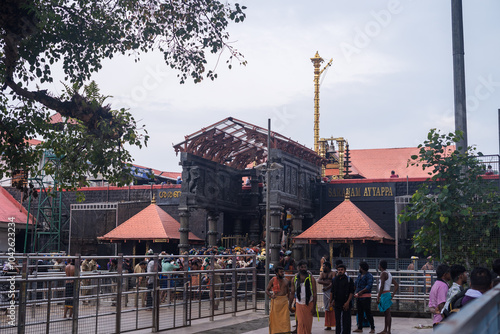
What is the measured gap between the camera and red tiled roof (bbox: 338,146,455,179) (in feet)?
143

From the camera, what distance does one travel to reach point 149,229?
1139 inches

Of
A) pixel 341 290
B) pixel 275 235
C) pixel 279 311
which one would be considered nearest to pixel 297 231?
pixel 275 235

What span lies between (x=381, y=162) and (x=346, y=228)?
20175 millimetres

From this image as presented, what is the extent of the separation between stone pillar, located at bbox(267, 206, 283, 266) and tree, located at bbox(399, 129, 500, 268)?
9281 millimetres

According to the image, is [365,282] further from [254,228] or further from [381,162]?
[381,162]

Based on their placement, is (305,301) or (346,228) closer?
(305,301)

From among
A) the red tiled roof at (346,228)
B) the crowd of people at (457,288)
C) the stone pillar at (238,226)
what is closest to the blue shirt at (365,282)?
the crowd of people at (457,288)

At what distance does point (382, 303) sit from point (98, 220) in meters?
21.7

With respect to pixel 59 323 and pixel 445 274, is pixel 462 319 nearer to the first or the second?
pixel 445 274

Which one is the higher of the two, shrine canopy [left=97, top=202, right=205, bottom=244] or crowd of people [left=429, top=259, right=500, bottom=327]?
shrine canopy [left=97, top=202, right=205, bottom=244]

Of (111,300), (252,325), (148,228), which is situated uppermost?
(148,228)

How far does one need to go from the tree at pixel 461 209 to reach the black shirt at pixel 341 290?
2.70 m

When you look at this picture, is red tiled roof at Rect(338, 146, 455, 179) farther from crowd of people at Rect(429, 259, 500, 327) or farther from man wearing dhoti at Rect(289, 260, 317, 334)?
crowd of people at Rect(429, 259, 500, 327)

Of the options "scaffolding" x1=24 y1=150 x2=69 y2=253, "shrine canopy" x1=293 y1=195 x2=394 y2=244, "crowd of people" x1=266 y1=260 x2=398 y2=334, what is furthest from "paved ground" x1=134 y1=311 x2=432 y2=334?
"scaffolding" x1=24 y1=150 x2=69 y2=253
